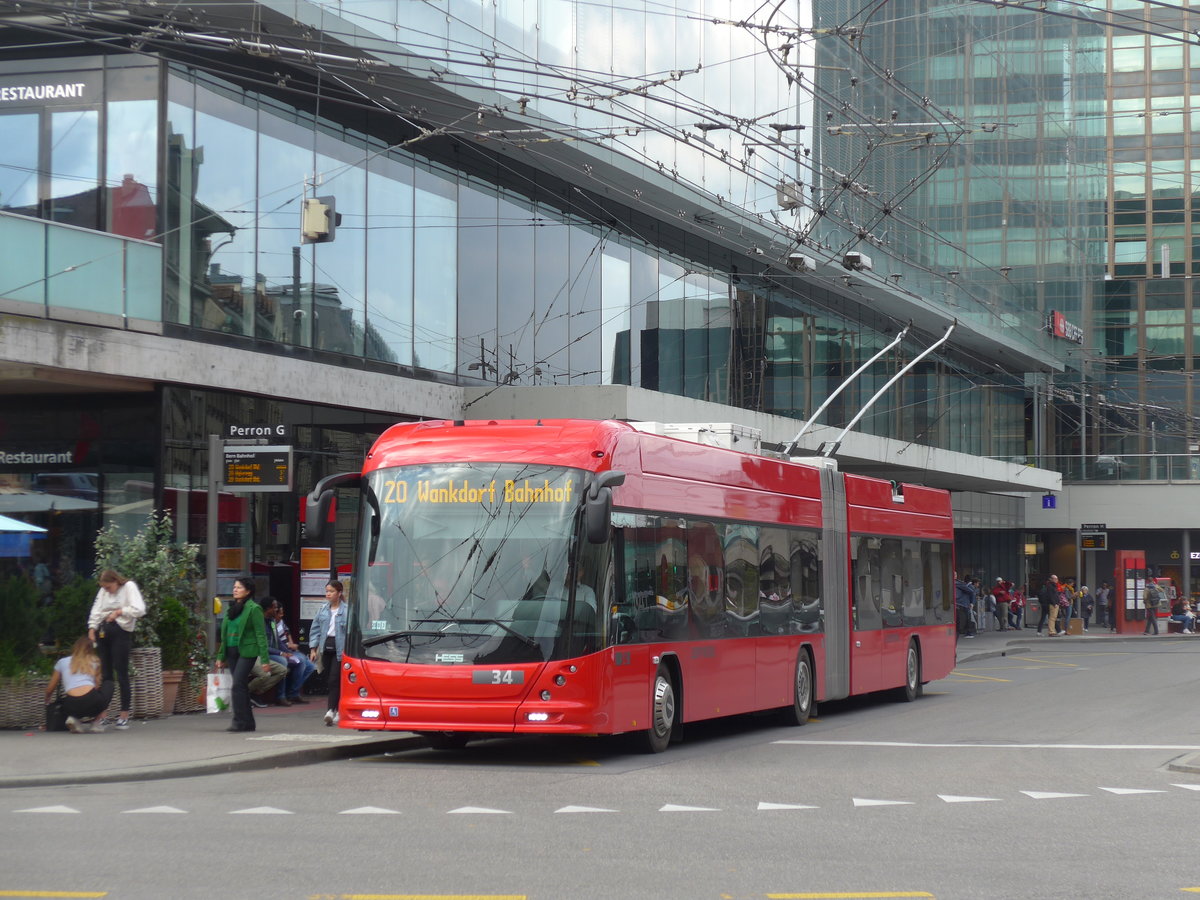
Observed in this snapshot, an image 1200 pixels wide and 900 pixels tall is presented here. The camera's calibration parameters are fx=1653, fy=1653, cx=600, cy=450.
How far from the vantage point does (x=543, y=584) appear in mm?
14180

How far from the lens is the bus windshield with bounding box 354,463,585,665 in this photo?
1411 cm

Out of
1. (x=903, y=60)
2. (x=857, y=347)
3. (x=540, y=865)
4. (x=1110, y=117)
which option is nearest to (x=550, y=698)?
(x=540, y=865)

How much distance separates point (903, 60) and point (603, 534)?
42.6 m

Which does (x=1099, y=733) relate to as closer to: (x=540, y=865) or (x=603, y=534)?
(x=603, y=534)

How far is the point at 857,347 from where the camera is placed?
46250 mm

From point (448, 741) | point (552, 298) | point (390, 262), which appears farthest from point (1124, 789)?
point (552, 298)

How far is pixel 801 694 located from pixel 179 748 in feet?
25.5

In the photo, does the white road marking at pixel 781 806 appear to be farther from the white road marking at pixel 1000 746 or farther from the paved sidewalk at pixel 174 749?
the white road marking at pixel 1000 746

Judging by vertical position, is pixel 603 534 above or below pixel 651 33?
below

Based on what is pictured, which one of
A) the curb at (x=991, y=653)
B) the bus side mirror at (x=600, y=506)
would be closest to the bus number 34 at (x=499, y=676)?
the bus side mirror at (x=600, y=506)

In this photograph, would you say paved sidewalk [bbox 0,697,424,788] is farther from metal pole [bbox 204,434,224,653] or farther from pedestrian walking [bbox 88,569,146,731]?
metal pole [bbox 204,434,224,653]

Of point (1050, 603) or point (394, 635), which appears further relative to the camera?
point (1050, 603)

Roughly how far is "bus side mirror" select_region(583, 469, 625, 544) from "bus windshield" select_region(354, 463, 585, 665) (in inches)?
17.5

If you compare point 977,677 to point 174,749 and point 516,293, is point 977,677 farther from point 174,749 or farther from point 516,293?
point 174,749
